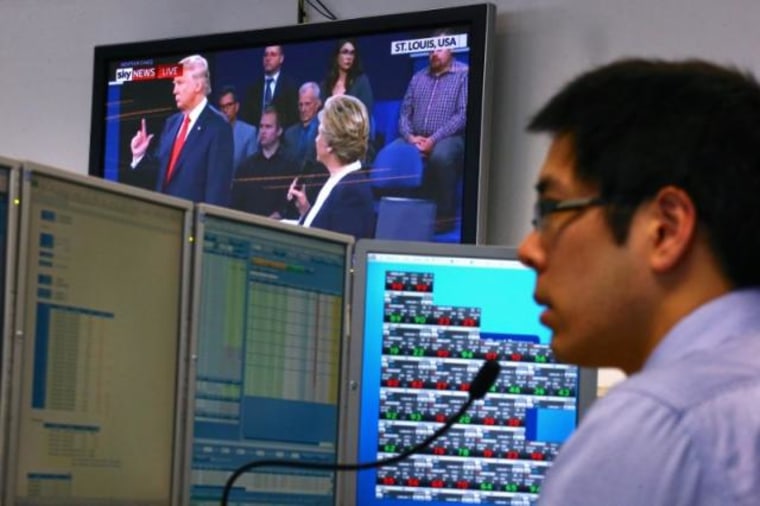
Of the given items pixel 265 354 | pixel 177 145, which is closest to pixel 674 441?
pixel 265 354

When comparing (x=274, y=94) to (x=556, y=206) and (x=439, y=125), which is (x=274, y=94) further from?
(x=556, y=206)

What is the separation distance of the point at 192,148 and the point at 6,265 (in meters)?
2.21

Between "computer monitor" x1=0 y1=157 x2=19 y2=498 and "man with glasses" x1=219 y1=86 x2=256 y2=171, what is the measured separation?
2.08 metres

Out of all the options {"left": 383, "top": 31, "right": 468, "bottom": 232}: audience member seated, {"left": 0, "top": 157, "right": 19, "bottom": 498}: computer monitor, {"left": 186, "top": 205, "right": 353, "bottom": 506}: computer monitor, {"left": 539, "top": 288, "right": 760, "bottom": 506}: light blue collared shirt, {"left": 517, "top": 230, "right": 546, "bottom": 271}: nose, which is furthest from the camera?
{"left": 383, "top": 31, "right": 468, "bottom": 232}: audience member seated

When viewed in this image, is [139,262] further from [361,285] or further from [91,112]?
[91,112]

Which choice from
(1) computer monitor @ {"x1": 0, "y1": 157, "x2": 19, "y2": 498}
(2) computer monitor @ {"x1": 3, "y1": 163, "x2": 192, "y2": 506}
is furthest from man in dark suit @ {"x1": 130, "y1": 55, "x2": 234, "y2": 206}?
(1) computer monitor @ {"x1": 0, "y1": 157, "x2": 19, "y2": 498}

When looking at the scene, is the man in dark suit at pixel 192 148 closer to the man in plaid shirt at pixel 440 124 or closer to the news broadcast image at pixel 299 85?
the news broadcast image at pixel 299 85

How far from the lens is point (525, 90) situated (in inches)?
140

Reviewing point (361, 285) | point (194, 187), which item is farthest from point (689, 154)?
point (194, 187)

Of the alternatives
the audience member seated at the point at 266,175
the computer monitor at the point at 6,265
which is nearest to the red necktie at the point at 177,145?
the audience member seated at the point at 266,175

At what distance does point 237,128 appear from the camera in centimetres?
392

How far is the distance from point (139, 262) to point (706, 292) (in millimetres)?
1099

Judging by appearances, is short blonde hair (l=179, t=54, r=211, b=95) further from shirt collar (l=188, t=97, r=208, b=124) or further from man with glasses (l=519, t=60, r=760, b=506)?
man with glasses (l=519, t=60, r=760, b=506)

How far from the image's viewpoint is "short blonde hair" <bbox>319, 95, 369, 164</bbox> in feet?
12.1
